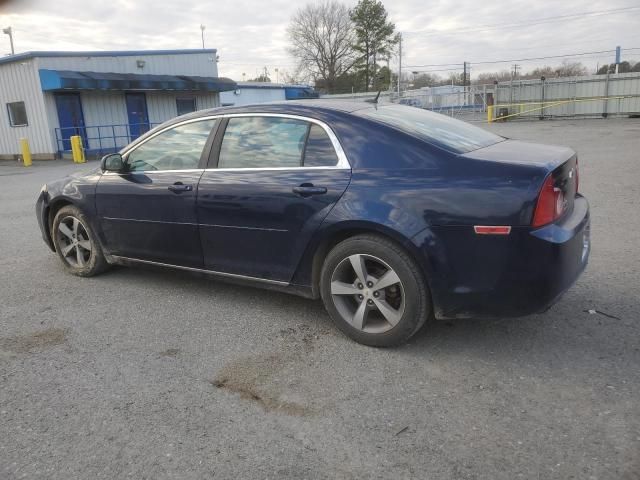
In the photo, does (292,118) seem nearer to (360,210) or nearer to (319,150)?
(319,150)

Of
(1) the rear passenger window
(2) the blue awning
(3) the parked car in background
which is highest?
(2) the blue awning

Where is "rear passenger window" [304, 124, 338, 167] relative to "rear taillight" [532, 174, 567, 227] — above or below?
above

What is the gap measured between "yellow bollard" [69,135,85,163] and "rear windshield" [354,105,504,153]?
18.9 m

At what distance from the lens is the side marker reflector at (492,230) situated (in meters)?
2.94

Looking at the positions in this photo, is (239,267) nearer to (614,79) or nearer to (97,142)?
(97,142)

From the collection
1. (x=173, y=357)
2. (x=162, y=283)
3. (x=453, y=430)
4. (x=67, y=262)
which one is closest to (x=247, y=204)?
(x=173, y=357)

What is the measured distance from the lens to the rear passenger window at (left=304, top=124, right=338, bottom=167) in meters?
3.56

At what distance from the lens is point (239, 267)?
401 centimetres

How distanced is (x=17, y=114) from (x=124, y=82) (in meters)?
4.79

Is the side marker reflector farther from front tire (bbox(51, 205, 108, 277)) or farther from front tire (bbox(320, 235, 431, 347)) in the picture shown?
front tire (bbox(51, 205, 108, 277))

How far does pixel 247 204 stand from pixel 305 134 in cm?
65

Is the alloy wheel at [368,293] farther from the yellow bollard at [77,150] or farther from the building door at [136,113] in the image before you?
the building door at [136,113]

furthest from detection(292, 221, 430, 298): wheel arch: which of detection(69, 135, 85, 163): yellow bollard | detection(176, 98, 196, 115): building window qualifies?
detection(176, 98, 196, 115): building window

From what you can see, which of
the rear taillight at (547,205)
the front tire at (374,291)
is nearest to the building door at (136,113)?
the front tire at (374,291)
